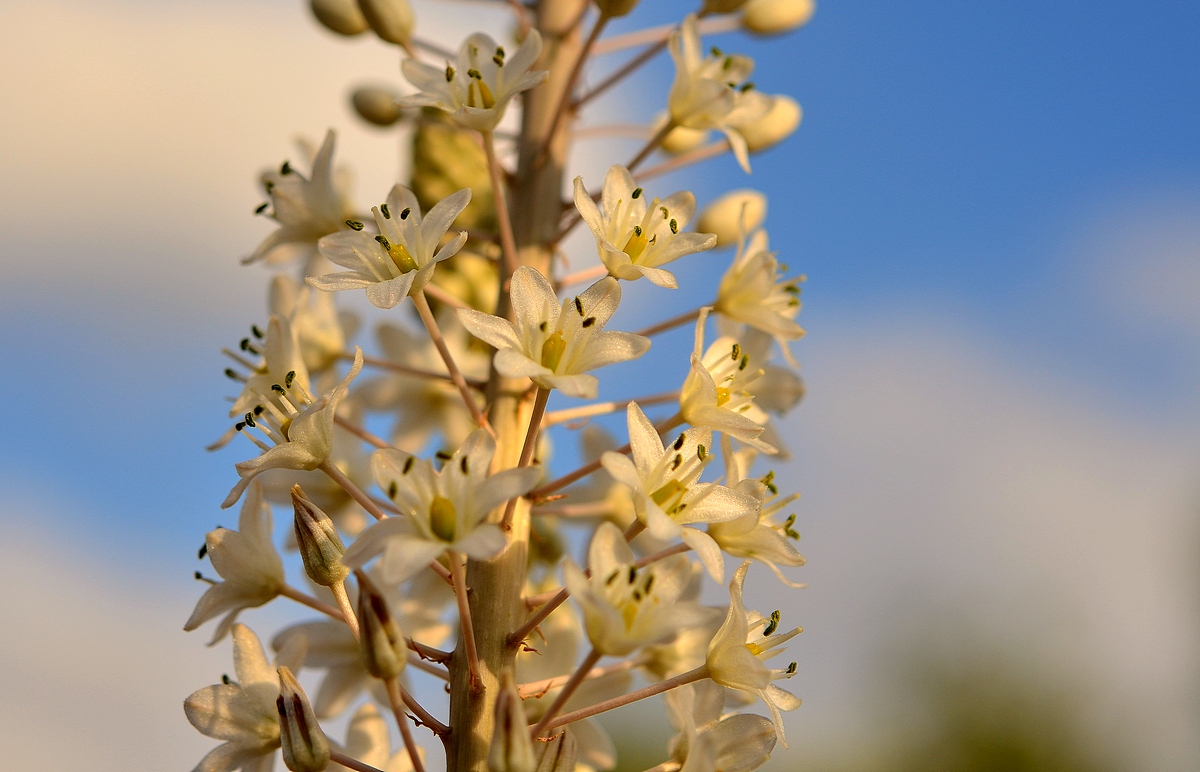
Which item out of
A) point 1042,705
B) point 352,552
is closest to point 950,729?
point 1042,705

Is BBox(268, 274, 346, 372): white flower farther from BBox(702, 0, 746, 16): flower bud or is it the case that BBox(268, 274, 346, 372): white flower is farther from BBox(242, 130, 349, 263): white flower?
BBox(702, 0, 746, 16): flower bud

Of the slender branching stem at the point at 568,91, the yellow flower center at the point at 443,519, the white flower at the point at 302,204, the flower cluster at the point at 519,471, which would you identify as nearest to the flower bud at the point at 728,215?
the flower cluster at the point at 519,471

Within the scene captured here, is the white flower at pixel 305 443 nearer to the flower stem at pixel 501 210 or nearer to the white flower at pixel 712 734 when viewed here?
the flower stem at pixel 501 210

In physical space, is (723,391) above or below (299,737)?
above

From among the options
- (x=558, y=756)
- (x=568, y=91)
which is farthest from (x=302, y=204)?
(x=558, y=756)

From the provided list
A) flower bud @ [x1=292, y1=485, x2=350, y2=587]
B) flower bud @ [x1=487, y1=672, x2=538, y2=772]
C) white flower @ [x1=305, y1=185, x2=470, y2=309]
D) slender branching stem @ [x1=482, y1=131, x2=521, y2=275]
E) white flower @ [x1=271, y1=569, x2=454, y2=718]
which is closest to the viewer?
flower bud @ [x1=487, y1=672, x2=538, y2=772]

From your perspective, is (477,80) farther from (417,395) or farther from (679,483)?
(417,395)

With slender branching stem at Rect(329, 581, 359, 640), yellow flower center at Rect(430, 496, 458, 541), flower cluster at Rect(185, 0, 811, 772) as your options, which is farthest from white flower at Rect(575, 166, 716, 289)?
slender branching stem at Rect(329, 581, 359, 640)
